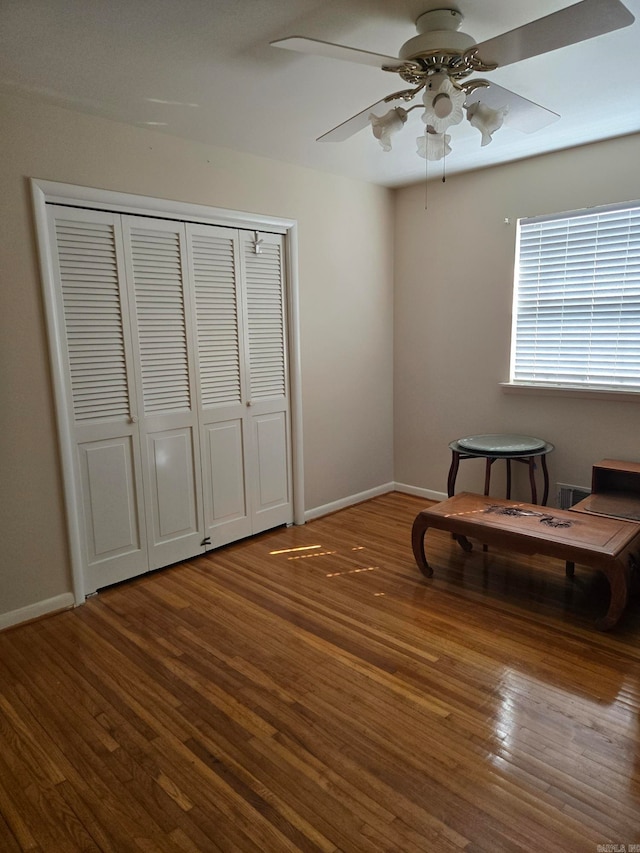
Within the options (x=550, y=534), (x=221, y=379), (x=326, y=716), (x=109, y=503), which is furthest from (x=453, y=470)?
(x=109, y=503)

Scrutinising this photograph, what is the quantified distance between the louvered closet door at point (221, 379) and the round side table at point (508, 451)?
56.5 inches

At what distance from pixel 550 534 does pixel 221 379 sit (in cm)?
211

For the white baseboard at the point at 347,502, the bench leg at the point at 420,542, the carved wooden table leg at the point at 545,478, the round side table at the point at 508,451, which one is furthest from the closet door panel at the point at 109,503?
the carved wooden table leg at the point at 545,478

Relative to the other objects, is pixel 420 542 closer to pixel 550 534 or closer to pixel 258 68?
pixel 550 534

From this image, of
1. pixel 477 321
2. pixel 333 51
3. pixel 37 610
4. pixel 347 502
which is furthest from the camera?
pixel 347 502

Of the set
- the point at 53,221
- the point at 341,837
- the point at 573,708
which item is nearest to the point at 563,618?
the point at 573,708

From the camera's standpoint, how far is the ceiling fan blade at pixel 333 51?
1632 mm

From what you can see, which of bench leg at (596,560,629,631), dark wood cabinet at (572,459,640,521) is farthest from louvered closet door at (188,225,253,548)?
bench leg at (596,560,629,631)

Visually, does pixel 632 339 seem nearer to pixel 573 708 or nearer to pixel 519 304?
pixel 519 304

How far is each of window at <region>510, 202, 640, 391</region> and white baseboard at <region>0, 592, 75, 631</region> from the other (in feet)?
10.5

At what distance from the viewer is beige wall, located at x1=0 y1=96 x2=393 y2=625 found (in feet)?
8.46

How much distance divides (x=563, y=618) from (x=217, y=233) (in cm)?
289

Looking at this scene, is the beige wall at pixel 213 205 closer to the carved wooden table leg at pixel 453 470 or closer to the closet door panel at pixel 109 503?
the closet door panel at pixel 109 503

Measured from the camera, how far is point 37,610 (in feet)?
9.09
